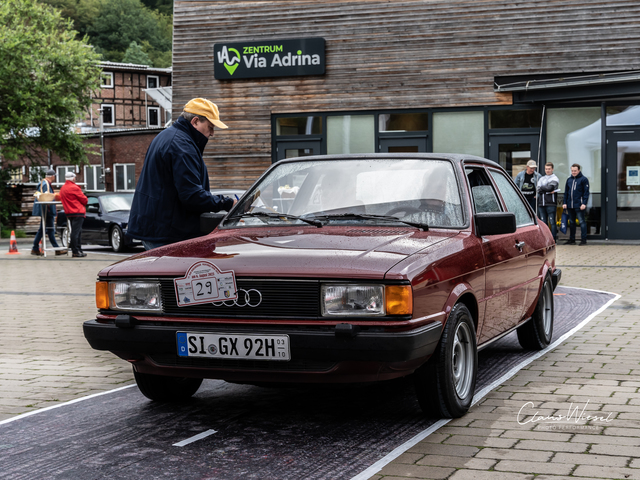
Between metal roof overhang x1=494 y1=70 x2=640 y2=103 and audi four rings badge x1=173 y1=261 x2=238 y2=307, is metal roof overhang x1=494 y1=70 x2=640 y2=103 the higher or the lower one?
the higher one

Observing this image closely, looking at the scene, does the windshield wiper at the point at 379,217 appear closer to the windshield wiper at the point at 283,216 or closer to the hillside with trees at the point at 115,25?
the windshield wiper at the point at 283,216

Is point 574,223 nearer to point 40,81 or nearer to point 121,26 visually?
point 40,81

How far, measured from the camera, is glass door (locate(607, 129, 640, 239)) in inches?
775

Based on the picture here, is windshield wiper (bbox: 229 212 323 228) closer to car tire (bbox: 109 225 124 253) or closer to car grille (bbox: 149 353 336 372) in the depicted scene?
car grille (bbox: 149 353 336 372)

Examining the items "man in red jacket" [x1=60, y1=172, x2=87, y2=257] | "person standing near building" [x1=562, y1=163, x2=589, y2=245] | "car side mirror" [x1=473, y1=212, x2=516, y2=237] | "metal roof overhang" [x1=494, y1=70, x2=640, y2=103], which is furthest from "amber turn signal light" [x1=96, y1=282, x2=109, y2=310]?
"metal roof overhang" [x1=494, y1=70, x2=640, y2=103]

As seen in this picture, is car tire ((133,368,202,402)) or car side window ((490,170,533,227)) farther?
car side window ((490,170,533,227))

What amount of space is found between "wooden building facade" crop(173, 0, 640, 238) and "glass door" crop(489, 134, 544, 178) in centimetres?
3

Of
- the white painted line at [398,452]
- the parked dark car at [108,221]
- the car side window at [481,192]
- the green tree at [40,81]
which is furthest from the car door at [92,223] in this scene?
the white painted line at [398,452]

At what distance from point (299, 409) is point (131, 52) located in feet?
298

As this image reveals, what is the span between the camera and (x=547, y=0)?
20.4 m

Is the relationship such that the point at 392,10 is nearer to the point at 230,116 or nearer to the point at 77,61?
the point at 230,116

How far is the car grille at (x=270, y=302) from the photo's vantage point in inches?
164

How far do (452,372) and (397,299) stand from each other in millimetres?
700

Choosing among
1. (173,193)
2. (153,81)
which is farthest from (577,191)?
(153,81)
